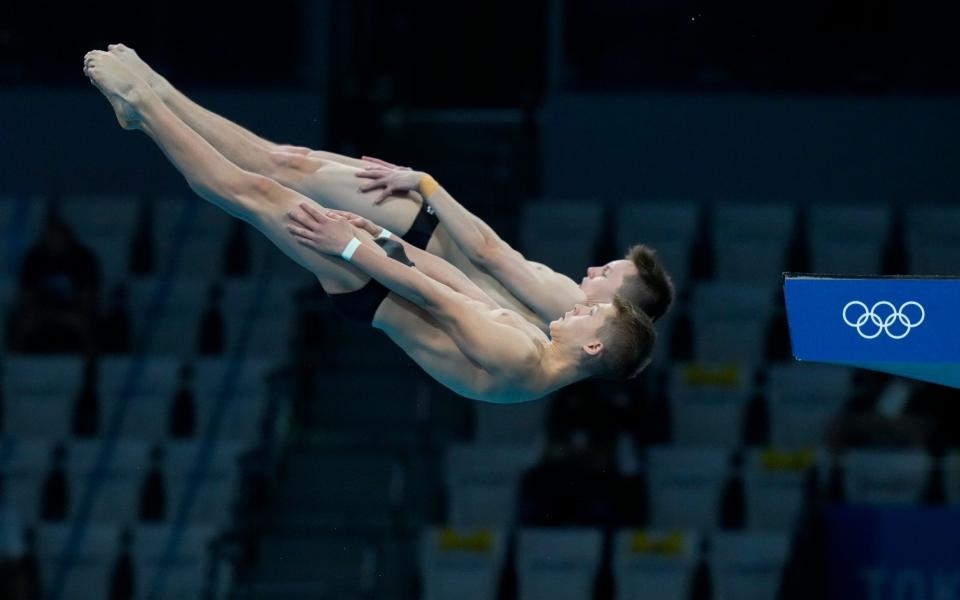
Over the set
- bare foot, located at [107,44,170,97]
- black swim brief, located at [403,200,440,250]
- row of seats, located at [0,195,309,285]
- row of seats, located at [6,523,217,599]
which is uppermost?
row of seats, located at [0,195,309,285]

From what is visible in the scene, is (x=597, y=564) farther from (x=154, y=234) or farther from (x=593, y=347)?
(x=154, y=234)

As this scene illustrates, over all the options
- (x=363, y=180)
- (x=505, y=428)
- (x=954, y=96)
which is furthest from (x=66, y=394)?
(x=954, y=96)

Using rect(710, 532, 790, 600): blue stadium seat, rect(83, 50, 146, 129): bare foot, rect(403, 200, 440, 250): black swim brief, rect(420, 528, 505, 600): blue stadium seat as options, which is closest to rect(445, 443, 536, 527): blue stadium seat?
rect(420, 528, 505, 600): blue stadium seat

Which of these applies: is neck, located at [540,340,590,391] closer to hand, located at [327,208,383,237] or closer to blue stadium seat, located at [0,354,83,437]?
hand, located at [327,208,383,237]

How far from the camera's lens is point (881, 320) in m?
4.95

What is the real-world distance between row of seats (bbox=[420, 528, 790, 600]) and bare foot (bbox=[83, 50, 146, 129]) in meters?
3.86

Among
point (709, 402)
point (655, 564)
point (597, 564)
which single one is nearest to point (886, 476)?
point (709, 402)

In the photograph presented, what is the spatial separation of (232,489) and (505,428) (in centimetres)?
160

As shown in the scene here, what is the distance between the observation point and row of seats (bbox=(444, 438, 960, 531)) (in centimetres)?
915

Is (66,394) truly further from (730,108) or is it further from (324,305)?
(730,108)

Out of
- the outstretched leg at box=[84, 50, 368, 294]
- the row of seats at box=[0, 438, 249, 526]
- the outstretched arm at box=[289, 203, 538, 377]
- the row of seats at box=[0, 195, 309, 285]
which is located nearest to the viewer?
the outstretched arm at box=[289, 203, 538, 377]

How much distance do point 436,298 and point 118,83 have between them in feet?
4.32

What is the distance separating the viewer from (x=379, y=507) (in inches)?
382

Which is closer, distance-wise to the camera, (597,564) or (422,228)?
(422,228)
